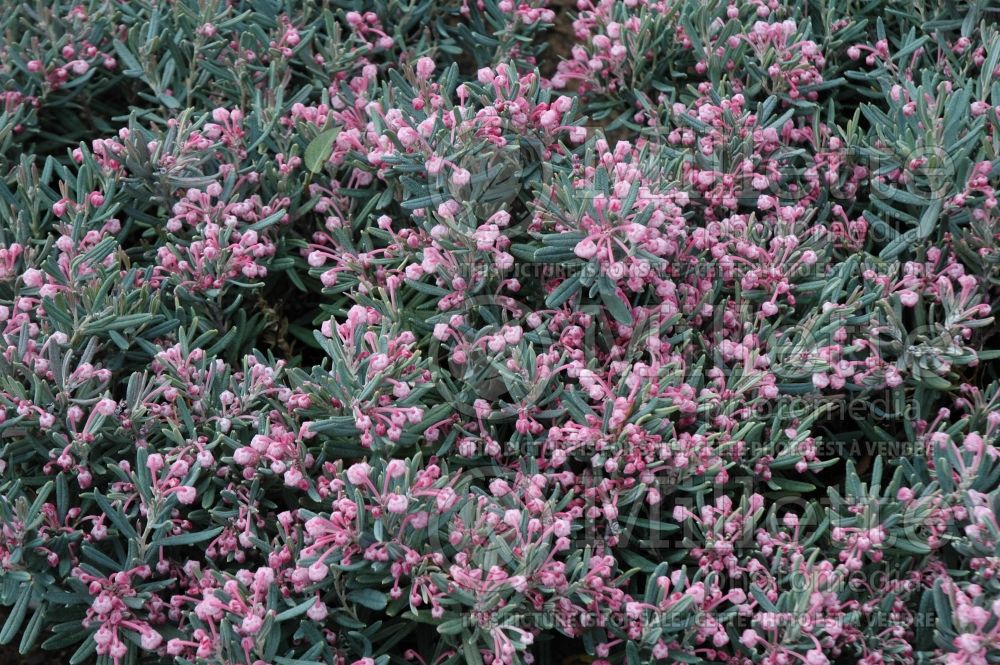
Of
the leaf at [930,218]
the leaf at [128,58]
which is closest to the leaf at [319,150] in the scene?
the leaf at [128,58]

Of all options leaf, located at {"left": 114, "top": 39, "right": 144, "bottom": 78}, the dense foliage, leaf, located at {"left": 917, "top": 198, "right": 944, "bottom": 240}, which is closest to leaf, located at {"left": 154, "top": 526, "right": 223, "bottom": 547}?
the dense foliage

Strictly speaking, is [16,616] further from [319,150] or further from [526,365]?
[319,150]

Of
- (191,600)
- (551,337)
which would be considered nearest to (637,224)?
(551,337)

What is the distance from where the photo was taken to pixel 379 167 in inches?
120

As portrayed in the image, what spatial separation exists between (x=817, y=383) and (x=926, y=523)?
0.45 metres

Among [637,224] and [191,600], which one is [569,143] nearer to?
[637,224]

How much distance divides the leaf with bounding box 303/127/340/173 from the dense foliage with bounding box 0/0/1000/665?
24 millimetres

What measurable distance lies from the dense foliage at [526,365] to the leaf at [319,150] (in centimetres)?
2

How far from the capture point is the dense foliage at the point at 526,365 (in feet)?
7.75

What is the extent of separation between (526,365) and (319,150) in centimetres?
112

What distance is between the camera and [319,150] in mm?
3131

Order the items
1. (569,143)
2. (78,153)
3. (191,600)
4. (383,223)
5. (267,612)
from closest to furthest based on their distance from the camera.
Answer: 1. (267,612)
2. (191,600)
3. (383,223)
4. (78,153)
5. (569,143)

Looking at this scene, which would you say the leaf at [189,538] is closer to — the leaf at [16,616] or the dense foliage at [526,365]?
the dense foliage at [526,365]

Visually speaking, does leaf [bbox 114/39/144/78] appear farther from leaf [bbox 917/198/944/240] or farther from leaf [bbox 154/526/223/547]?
leaf [bbox 917/198/944/240]
